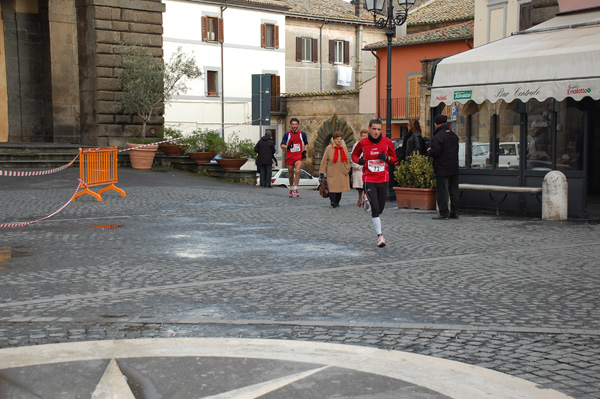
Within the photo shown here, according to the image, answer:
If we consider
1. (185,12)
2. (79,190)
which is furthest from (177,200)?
(185,12)

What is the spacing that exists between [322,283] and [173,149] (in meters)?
17.8

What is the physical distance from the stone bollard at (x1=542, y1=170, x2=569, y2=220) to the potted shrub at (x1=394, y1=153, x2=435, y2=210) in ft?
8.37

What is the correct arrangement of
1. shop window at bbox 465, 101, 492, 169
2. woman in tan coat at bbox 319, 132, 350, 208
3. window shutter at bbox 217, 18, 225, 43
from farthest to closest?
window shutter at bbox 217, 18, 225, 43
woman in tan coat at bbox 319, 132, 350, 208
shop window at bbox 465, 101, 492, 169

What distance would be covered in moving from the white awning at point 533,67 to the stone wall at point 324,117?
28.4m

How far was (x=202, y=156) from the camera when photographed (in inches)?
959

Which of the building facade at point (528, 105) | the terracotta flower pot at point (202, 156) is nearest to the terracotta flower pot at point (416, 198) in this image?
the building facade at point (528, 105)

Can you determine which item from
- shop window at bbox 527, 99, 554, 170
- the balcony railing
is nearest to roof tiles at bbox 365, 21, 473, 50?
the balcony railing

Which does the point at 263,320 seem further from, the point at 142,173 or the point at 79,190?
the point at 142,173

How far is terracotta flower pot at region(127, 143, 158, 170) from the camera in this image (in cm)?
2392

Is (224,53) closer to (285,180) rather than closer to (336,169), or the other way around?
(285,180)

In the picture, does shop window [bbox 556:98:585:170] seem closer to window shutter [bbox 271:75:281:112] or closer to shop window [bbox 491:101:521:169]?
shop window [bbox 491:101:521:169]

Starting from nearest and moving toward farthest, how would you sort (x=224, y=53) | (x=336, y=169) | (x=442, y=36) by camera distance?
(x=336, y=169)
(x=442, y=36)
(x=224, y=53)

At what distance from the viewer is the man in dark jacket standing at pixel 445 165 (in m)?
14.5

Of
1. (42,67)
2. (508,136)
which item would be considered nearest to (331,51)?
(42,67)
